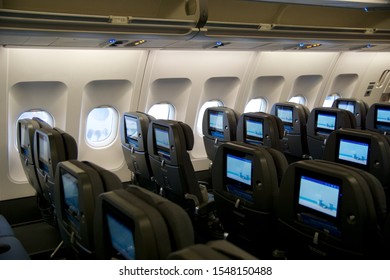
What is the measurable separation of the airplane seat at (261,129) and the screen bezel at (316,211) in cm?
252

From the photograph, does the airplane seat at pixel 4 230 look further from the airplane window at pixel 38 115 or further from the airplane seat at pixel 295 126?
the airplane seat at pixel 295 126

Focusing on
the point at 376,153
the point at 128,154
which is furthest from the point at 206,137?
the point at 376,153

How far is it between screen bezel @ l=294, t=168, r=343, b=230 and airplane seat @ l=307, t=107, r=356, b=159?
345 cm

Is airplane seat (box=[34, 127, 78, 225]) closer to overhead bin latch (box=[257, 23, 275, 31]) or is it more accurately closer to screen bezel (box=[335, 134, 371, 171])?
screen bezel (box=[335, 134, 371, 171])

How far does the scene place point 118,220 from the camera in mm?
1979

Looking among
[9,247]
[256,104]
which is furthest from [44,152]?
[256,104]

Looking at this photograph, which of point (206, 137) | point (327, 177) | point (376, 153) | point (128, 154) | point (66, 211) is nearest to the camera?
point (327, 177)

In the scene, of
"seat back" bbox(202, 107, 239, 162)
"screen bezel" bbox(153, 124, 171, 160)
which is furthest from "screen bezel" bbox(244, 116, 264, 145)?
"screen bezel" bbox(153, 124, 171, 160)

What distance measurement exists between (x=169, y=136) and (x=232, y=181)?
1105 millimetres

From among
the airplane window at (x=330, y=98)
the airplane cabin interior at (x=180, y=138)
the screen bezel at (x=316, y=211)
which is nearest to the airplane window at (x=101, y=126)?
the airplane cabin interior at (x=180, y=138)

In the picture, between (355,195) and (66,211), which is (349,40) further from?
(66,211)

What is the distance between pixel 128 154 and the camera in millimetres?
5559

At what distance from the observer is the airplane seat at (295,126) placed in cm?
681

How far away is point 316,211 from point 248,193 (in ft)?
2.41
